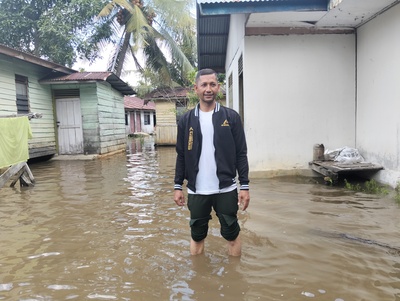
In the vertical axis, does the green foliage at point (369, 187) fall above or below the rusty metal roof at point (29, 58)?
below

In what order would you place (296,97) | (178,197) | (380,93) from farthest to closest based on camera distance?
(296,97) < (380,93) < (178,197)

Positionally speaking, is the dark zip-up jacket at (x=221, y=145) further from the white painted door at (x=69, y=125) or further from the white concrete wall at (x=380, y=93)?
the white painted door at (x=69, y=125)

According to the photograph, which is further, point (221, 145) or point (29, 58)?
point (29, 58)

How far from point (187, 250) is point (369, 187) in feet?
13.4

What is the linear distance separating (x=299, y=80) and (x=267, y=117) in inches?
40.6

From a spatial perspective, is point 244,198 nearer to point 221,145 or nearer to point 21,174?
point 221,145

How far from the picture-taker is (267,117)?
7340 millimetres

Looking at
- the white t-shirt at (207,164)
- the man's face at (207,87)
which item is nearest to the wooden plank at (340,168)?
the white t-shirt at (207,164)

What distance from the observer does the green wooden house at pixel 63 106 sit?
11766 millimetres

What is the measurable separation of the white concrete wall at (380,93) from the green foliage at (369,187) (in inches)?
7.2

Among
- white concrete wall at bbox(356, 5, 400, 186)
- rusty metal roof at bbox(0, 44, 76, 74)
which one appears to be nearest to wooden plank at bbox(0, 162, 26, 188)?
rusty metal roof at bbox(0, 44, 76, 74)

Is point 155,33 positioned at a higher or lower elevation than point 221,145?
higher

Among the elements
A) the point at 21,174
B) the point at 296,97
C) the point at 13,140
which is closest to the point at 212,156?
the point at 296,97

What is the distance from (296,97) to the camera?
7273 mm
